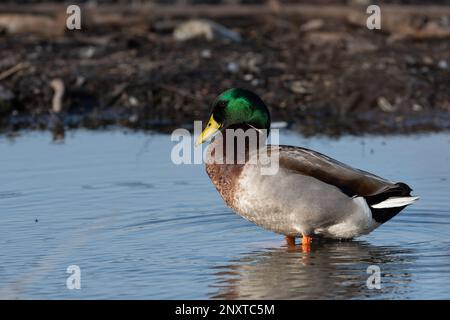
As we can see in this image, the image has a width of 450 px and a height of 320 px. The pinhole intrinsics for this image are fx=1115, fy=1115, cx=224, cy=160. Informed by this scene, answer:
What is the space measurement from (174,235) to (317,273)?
1237mm

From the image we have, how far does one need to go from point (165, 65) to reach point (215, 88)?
0.77 metres

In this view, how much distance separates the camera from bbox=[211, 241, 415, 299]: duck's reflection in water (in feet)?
20.1

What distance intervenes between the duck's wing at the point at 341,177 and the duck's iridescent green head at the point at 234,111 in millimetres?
315

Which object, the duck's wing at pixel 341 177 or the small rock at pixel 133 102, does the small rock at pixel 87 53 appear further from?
the duck's wing at pixel 341 177

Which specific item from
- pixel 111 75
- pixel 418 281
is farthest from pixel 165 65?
pixel 418 281

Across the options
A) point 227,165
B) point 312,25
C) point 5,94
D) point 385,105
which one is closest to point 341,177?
point 227,165

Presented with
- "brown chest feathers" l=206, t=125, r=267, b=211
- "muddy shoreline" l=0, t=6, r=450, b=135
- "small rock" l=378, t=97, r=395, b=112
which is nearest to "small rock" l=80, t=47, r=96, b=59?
"muddy shoreline" l=0, t=6, r=450, b=135

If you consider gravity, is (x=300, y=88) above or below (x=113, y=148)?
above

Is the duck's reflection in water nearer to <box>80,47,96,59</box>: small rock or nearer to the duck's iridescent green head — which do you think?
the duck's iridescent green head

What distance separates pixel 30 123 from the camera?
1142cm

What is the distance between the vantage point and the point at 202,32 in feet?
43.1

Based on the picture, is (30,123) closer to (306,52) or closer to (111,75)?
(111,75)
